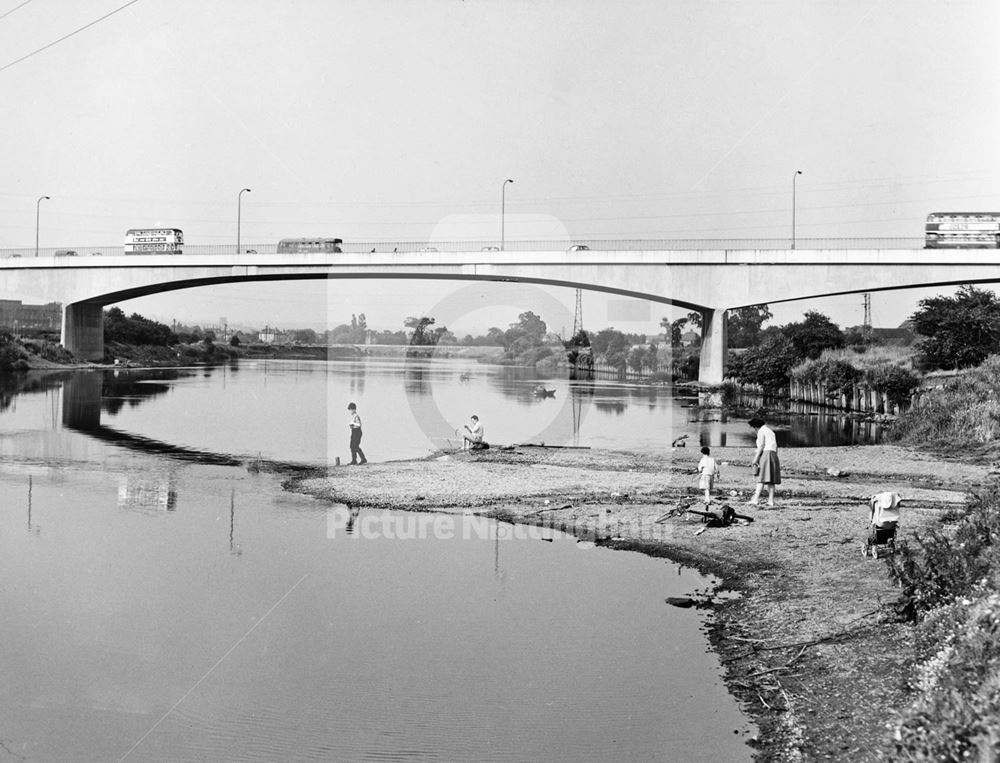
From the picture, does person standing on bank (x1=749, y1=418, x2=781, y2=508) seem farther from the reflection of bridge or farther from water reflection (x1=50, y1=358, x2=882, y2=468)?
the reflection of bridge

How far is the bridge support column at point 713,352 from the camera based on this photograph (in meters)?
57.6

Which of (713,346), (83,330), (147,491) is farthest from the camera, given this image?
(83,330)

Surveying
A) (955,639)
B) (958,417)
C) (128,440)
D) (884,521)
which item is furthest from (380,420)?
(955,639)

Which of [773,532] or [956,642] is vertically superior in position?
[956,642]

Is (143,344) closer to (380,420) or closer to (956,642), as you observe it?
(380,420)

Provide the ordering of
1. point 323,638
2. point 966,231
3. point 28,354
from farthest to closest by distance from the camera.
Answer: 1. point 28,354
2. point 966,231
3. point 323,638

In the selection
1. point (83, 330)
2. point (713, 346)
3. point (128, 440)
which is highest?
point (83, 330)

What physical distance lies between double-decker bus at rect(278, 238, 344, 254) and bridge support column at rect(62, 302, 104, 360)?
2238 centimetres

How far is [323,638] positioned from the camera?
431 inches

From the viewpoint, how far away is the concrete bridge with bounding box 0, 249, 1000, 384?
51969 millimetres

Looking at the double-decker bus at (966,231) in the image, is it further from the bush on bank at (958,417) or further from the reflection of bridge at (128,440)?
the reflection of bridge at (128,440)

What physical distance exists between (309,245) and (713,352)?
31.1 metres

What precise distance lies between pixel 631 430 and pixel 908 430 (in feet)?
37.2

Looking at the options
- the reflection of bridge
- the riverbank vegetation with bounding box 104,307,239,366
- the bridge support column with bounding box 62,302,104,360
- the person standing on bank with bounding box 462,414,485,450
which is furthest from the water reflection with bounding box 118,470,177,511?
the riverbank vegetation with bounding box 104,307,239,366
